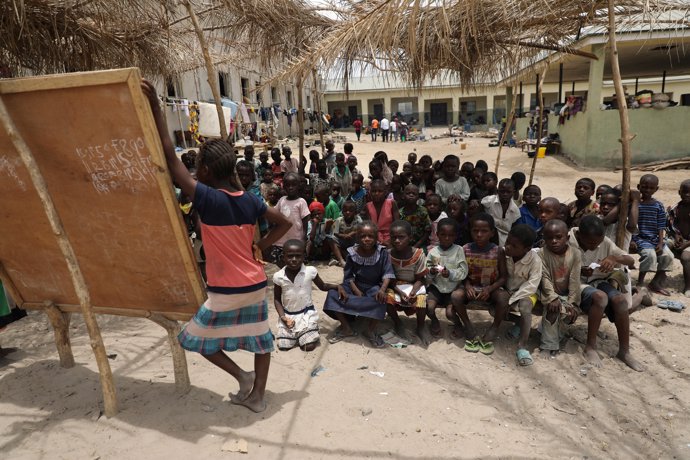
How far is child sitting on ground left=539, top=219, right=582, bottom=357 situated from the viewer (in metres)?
3.30

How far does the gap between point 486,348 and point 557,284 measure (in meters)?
0.75

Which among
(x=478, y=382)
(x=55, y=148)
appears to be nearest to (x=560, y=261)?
(x=478, y=382)

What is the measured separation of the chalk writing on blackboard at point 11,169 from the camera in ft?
8.15

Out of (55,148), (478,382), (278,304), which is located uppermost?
(55,148)

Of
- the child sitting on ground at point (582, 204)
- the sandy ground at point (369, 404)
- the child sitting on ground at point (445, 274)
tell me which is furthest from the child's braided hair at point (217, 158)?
the child sitting on ground at point (582, 204)

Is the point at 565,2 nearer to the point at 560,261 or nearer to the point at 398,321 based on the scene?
the point at 560,261

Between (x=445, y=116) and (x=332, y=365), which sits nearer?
(x=332, y=365)

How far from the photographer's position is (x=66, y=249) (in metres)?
2.41

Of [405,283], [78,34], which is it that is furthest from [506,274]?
[78,34]

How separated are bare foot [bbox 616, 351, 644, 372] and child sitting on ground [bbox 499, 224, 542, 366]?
64cm

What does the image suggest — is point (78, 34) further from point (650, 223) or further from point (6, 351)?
point (650, 223)

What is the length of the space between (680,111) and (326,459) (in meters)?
13.6

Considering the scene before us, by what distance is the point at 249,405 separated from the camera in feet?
8.87

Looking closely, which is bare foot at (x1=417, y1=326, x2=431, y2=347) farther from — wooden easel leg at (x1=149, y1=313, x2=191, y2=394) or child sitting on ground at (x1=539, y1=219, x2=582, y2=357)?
wooden easel leg at (x1=149, y1=313, x2=191, y2=394)
